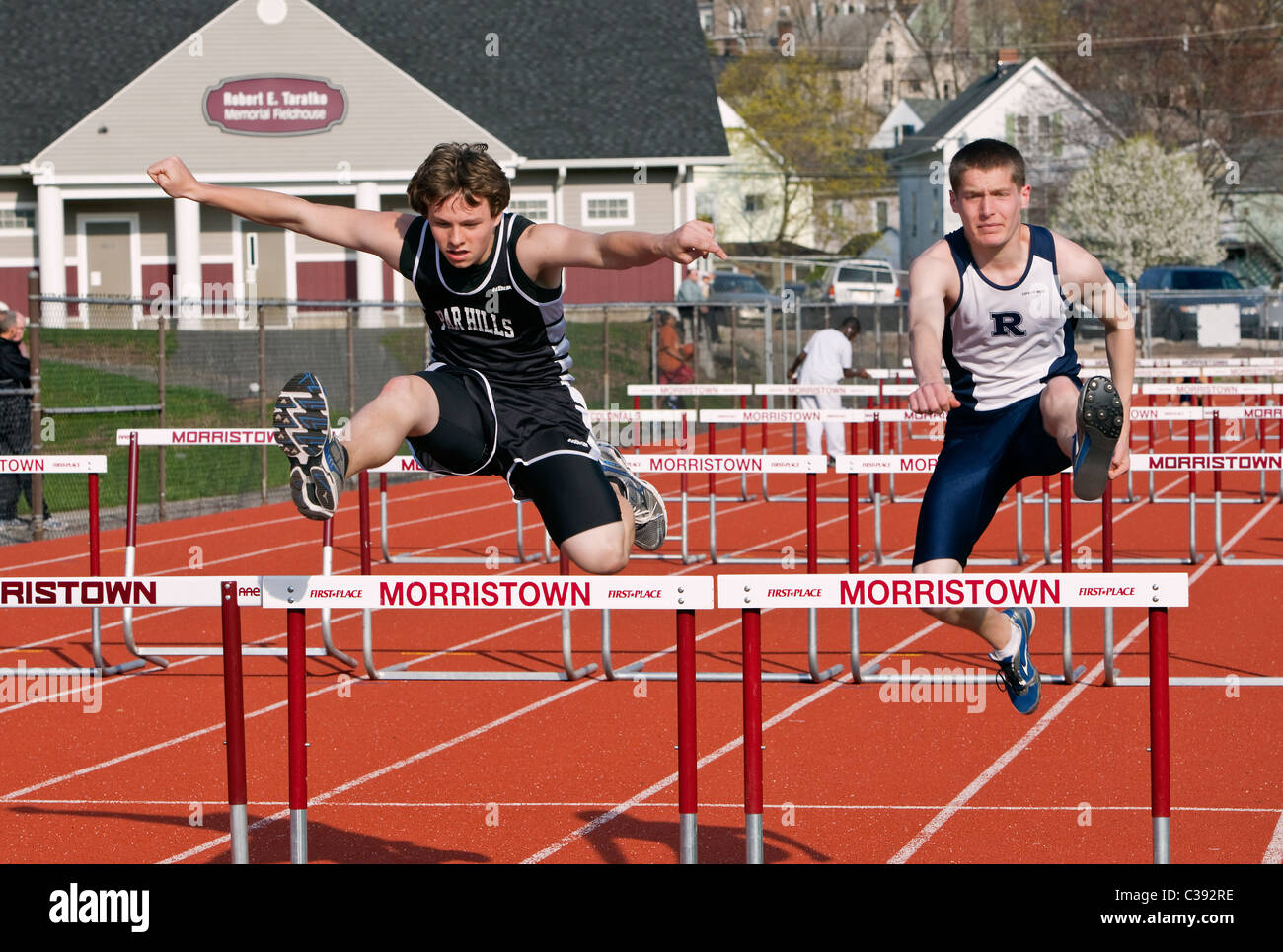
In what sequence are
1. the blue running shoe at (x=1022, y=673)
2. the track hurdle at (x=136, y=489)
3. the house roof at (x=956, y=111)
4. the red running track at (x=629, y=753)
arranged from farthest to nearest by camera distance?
the house roof at (x=956, y=111) → the track hurdle at (x=136, y=489) → the red running track at (x=629, y=753) → the blue running shoe at (x=1022, y=673)

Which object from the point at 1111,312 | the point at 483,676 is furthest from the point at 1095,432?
the point at 483,676

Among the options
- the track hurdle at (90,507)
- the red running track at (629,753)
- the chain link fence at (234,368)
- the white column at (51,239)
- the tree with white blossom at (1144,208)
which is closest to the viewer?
the red running track at (629,753)

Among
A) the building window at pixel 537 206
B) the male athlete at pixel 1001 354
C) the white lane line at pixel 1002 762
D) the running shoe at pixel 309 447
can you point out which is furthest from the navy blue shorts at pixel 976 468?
the building window at pixel 537 206

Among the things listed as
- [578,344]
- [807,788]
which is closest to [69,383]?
[578,344]

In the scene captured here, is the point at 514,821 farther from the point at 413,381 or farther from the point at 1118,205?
the point at 1118,205

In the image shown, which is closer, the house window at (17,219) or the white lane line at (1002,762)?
the white lane line at (1002,762)

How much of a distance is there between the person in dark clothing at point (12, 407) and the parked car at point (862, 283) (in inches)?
1169

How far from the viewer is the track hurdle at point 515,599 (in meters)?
4.97

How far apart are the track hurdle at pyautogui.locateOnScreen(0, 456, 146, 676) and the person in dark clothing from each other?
5.59 m

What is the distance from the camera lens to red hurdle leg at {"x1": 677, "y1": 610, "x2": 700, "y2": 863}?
495 cm

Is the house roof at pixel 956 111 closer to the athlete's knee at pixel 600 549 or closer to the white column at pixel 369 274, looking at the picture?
the white column at pixel 369 274

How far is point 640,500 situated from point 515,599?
1515 millimetres

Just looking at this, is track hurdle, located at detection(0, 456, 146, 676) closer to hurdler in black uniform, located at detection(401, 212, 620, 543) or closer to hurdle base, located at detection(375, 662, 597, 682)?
hurdle base, located at detection(375, 662, 597, 682)

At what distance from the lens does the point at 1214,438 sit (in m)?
13.4
